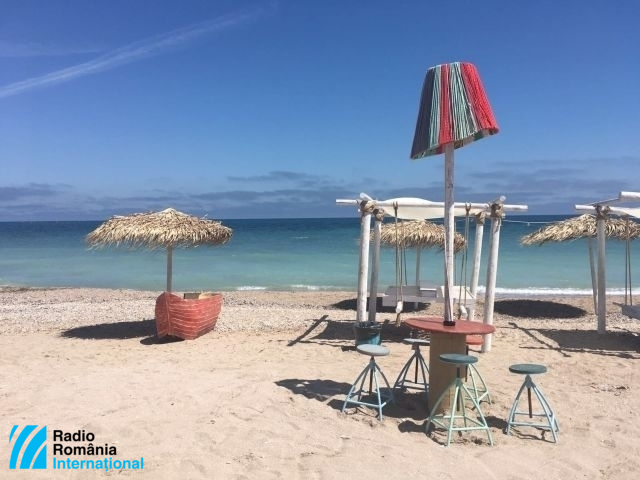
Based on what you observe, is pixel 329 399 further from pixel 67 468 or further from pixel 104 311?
pixel 104 311

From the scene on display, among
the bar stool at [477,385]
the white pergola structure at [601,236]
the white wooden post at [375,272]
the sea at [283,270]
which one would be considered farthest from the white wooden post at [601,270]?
the sea at [283,270]

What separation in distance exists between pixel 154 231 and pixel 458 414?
541cm

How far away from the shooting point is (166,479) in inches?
142

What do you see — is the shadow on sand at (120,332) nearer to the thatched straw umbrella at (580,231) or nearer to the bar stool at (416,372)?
the bar stool at (416,372)

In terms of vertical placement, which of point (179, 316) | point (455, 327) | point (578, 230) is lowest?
point (179, 316)

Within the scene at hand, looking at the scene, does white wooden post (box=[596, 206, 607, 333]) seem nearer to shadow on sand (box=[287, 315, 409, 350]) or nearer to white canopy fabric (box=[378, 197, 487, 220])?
white canopy fabric (box=[378, 197, 487, 220])

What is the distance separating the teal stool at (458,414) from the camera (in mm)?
4219

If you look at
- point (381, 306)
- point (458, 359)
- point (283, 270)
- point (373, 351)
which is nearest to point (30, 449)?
point (373, 351)

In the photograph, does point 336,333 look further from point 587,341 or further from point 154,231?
point 587,341

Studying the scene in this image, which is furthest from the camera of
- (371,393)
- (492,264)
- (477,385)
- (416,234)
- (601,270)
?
(416,234)

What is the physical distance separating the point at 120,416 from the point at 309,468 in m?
1.92

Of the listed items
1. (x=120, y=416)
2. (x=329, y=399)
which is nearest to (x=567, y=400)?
(x=329, y=399)

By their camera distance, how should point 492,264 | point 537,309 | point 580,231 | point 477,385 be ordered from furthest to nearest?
point 537,309
point 580,231
point 492,264
point 477,385

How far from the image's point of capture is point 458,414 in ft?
15.4
